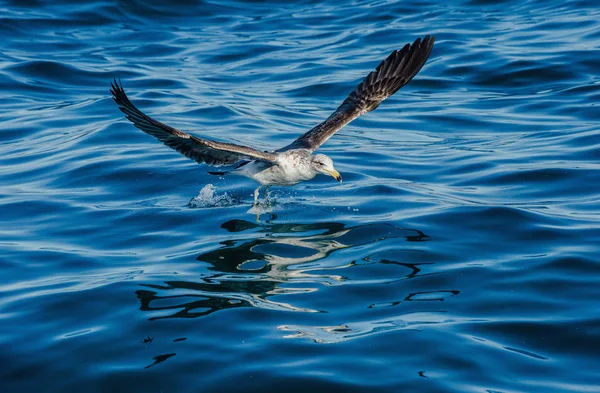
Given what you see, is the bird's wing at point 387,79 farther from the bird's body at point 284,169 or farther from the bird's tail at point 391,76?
the bird's body at point 284,169

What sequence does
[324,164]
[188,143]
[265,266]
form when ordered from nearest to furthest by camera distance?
[265,266], [188,143], [324,164]

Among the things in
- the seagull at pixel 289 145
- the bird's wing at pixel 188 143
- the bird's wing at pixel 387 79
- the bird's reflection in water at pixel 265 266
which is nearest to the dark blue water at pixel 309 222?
the bird's reflection in water at pixel 265 266

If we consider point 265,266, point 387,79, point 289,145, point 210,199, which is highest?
→ point 387,79

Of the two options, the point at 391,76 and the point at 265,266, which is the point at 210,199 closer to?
the point at 265,266

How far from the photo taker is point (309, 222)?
11109mm

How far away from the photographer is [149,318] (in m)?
7.99

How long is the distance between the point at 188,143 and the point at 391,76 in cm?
362

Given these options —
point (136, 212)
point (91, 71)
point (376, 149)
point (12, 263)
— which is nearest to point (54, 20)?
point (91, 71)

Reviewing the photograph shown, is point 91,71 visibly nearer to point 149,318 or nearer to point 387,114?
point 387,114

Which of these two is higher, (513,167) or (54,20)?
(54,20)

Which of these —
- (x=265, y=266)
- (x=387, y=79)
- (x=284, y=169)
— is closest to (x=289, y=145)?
(x=284, y=169)

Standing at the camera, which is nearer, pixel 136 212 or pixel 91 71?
pixel 136 212

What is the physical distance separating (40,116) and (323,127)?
7.04m

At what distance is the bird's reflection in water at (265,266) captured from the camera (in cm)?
836
